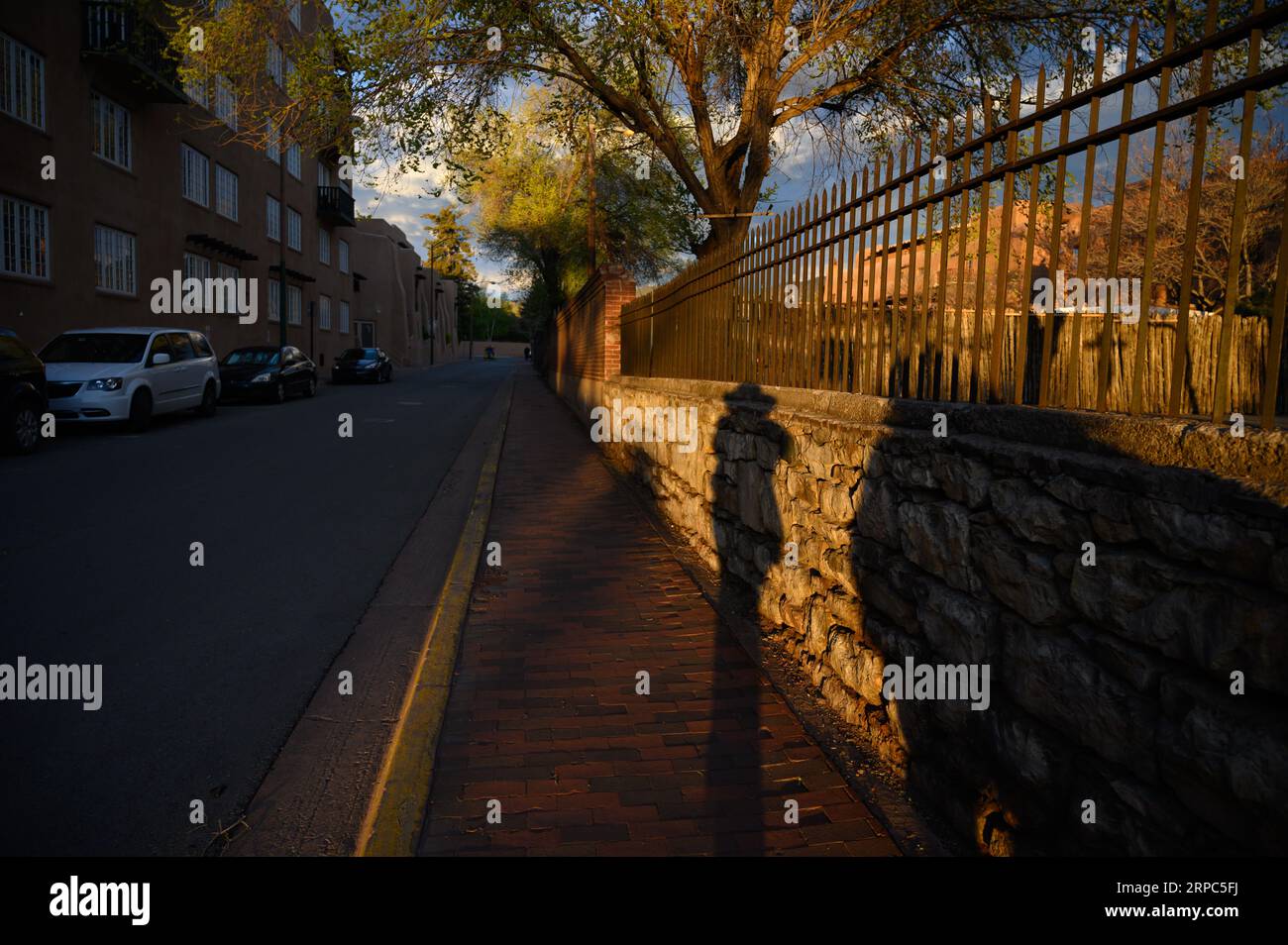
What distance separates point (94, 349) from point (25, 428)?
4.41 m

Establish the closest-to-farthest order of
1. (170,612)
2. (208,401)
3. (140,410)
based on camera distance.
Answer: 1. (170,612)
2. (140,410)
3. (208,401)

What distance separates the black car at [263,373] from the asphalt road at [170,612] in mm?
10347

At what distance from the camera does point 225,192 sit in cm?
2736

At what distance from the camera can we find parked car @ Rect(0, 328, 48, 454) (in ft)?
34.2

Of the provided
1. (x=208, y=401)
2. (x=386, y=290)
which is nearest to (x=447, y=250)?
(x=386, y=290)

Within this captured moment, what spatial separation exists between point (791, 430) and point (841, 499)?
78cm

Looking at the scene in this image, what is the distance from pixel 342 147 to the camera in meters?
12.1

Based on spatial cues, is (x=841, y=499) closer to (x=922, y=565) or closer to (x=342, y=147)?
(x=922, y=565)

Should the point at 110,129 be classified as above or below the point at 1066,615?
above
